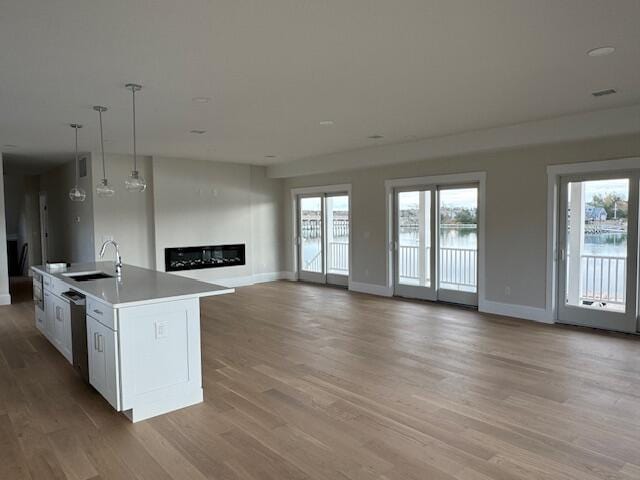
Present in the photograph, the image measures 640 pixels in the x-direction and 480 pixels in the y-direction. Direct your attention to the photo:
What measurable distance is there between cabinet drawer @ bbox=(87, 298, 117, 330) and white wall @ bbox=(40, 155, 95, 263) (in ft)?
15.0

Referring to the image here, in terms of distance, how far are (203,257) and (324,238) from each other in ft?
8.25

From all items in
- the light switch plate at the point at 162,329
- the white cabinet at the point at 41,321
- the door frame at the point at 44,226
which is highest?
the door frame at the point at 44,226

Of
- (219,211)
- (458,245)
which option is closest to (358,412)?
(458,245)

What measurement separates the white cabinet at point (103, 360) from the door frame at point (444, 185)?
17.0 ft

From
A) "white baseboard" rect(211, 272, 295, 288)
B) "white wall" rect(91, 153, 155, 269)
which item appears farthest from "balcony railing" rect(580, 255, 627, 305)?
"white wall" rect(91, 153, 155, 269)

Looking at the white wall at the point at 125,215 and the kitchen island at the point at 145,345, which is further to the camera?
the white wall at the point at 125,215

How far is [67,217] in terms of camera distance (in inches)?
354

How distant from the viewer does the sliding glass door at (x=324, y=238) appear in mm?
9062

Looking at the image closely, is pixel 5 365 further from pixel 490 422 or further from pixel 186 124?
pixel 490 422

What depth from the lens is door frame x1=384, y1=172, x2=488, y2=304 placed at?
655 cm

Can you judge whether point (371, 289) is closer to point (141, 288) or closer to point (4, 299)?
point (141, 288)

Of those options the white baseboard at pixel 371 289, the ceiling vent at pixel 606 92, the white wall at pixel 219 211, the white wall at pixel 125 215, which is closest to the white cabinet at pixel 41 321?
the white wall at pixel 125 215

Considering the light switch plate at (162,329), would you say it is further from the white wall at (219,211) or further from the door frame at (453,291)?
the white wall at (219,211)

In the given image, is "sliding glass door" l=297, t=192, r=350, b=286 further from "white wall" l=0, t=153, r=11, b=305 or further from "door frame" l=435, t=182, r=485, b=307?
"white wall" l=0, t=153, r=11, b=305
